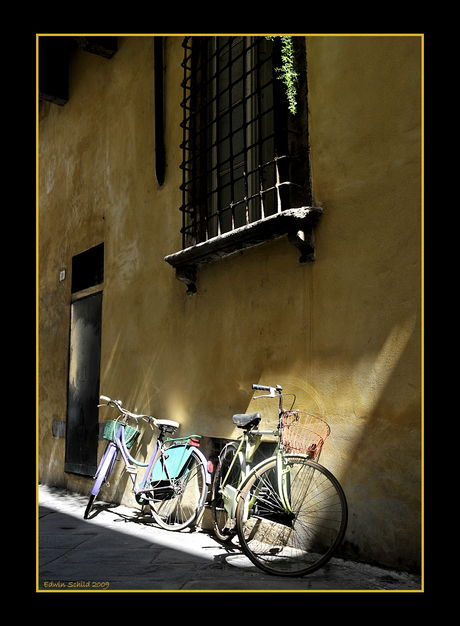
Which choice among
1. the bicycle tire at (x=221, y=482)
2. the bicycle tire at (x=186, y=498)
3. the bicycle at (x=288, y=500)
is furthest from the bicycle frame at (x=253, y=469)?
the bicycle tire at (x=186, y=498)

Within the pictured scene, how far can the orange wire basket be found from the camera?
362 cm

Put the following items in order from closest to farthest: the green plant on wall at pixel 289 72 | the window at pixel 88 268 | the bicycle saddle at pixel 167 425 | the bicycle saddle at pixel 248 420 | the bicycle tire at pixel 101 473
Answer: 1. the bicycle saddle at pixel 248 420
2. the green plant on wall at pixel 289 72
3. the bicycle saddle at pixel 167 425
4. the bicycle tire at pixel 101 473
5. the window at pixel 88 268

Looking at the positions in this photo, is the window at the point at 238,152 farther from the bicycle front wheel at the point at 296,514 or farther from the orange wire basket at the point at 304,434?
the bicycle front wheel at the point at 296,514

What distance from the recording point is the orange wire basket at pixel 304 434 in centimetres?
362

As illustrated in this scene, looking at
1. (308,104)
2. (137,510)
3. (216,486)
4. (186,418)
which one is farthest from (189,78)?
(137,510)

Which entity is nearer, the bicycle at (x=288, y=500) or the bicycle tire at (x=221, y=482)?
the bicycle at (x=288, y=500)

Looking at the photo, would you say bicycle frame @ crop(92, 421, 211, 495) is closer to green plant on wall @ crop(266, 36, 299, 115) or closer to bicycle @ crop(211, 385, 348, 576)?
bicycle @ crop(211, 385, 348, 576)

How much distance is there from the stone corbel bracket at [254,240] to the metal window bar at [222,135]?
240 mm

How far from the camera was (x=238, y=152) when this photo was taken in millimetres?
5066

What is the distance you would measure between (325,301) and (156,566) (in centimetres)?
218

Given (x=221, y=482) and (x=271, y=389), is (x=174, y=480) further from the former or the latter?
(x=271, y=389)

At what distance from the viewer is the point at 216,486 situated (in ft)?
14.8

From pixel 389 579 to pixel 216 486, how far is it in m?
1.75

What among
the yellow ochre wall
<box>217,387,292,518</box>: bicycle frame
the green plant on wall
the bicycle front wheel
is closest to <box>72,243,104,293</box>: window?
the yellow ochre wall
